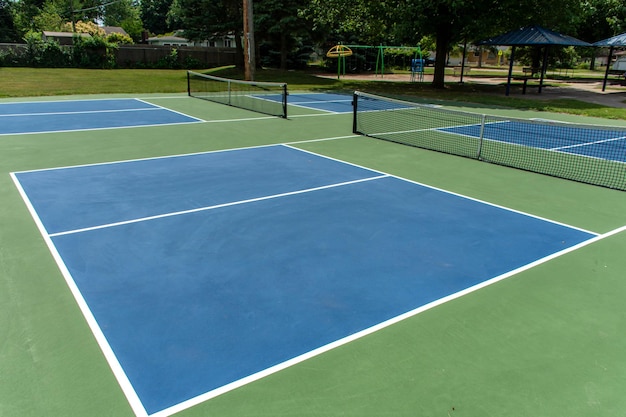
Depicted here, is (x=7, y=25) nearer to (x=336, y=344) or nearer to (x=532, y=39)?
(x=532, y=39)

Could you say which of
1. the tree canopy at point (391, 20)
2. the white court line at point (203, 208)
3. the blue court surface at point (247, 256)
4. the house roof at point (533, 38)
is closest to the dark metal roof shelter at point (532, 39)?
the house roof at point (533, 38)

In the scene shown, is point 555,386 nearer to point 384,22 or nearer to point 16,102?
point 16,102

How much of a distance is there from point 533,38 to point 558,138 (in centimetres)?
1244

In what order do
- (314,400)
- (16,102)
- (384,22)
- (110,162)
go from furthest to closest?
(384,22)
(16,102)
(110,162)
(314,400)

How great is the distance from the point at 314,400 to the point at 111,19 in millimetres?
104584

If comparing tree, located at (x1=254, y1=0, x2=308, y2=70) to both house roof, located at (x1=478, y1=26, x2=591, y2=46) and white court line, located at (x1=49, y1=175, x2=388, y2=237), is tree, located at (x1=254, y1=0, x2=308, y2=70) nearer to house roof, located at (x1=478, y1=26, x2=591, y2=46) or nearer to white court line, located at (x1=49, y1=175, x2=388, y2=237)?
house roof, located at (x1=478, y1=26, x2=591, y2=46)

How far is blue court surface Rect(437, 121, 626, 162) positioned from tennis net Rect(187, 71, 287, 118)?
21.4 feet

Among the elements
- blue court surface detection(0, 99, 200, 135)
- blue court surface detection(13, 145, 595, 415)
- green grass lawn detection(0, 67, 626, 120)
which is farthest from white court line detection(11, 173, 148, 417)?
green grass lawn detection(0, 67, 626, 120)

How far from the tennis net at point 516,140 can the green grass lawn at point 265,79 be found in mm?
5165

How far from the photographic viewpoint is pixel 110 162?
10.3 metres

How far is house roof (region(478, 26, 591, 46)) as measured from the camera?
23.6 meters

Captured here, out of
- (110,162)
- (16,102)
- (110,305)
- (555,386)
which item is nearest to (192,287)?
(110,305)

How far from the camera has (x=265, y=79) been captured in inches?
1277

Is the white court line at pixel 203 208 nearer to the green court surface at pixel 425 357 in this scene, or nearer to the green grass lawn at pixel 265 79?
the green court surface at pixel 425 357
